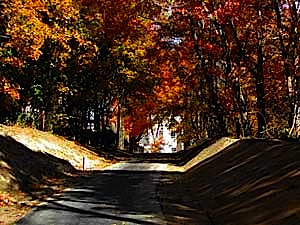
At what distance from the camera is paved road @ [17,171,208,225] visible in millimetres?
12750

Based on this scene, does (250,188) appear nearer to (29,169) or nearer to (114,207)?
(114,207)

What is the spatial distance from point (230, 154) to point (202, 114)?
2989 cm

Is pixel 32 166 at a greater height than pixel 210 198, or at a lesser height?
greater

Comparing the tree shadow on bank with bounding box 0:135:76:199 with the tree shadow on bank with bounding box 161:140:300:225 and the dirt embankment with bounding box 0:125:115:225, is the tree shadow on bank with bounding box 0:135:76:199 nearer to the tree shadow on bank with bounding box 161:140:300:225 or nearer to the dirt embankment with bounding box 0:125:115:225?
the dirt embankment with bounding box 0:125:115:225

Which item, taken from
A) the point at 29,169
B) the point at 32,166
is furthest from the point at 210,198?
the point at 32,166

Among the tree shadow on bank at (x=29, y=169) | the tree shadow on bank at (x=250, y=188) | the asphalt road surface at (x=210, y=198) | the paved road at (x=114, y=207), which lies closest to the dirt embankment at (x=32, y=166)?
the tree shadow on bank at (x=29, y=169)

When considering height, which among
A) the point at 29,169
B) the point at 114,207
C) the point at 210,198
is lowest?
the point at 114,207

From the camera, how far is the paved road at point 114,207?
12.8 metres

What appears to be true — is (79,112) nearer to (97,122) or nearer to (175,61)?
(97,122)

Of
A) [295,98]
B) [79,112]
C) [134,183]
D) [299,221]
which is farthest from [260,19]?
[79,112]

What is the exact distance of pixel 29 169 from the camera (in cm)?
2205

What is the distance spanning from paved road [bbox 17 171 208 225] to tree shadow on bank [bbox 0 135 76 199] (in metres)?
1.36

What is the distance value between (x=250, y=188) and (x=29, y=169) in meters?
11.0

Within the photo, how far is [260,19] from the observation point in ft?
83.5
